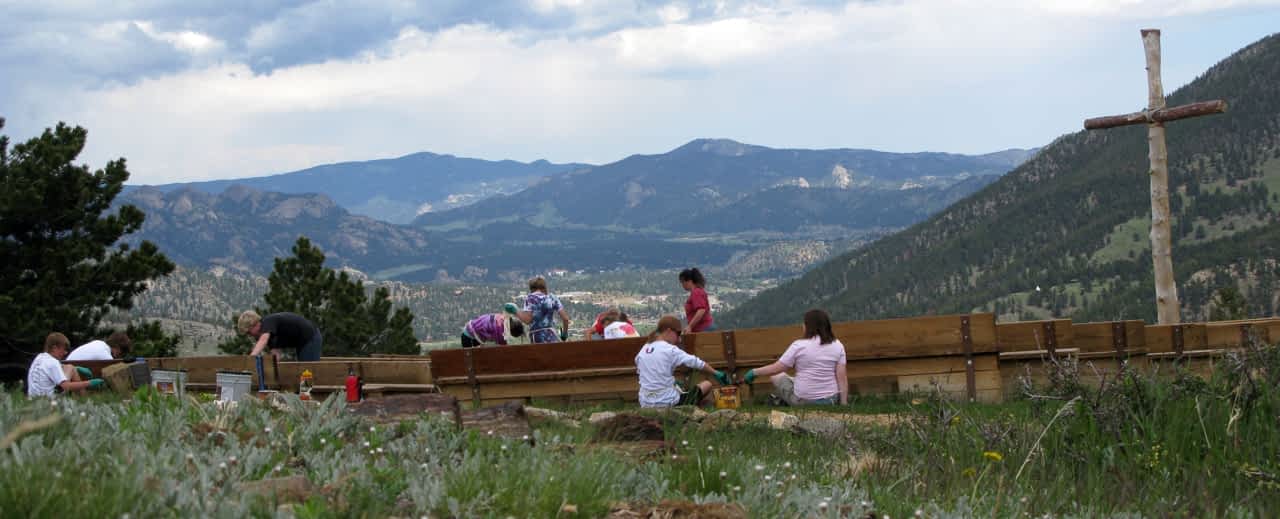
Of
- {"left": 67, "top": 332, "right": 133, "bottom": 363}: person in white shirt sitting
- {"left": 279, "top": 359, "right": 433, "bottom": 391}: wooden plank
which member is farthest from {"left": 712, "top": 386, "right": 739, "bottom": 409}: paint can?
{"left": 67, "top": 332, "right": 133, "bottom": 363}: person in white shirt sitting

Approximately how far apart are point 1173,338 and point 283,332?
10.8 metres

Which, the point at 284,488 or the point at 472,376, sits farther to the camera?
the point at 472,376

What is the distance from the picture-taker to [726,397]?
40.2 feet

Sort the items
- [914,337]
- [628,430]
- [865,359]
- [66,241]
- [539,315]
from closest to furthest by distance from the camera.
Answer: [628,430]
[914,337]
[865,359]
[539,315]
[66,241]

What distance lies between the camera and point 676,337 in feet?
42.3

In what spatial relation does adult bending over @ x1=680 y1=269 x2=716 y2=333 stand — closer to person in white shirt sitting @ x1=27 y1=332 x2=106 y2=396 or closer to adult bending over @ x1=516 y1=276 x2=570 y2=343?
adult bending over @ x1=516 y1=276 x2=570 y2=343

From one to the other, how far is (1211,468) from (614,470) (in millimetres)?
4051

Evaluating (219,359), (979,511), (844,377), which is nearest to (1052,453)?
(979,511)

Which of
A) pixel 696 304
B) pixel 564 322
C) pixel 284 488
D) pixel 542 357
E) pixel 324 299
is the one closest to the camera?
pixel 284 488

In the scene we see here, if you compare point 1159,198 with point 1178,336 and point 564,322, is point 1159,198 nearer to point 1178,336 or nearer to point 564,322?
point 1178,336

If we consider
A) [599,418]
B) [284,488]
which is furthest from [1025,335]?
[284,488]

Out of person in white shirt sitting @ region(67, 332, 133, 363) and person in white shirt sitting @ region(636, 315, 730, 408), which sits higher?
person in white shirt sitting @ region(67, 332, 133, 363)

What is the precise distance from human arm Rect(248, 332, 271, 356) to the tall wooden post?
41.0 ft

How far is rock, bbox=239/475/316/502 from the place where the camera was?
4141 millimetres
